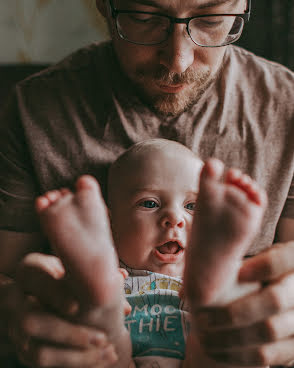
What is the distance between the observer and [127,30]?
120 cm

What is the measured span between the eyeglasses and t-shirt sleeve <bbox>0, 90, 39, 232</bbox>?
43 centimetres

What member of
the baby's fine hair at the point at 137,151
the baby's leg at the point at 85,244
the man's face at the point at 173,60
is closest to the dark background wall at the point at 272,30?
the man's face at the point at 173,60

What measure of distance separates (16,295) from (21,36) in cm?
190

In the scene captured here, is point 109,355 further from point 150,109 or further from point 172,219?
point 150,109

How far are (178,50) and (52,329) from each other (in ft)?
2.56

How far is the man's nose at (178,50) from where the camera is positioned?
1.14 m

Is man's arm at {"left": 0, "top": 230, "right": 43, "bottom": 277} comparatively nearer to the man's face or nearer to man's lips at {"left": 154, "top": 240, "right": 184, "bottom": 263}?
man's lips at {"left": 154, "top": 240, "right": 184, "bottom": 263}

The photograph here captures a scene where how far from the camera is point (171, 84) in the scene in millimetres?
1237

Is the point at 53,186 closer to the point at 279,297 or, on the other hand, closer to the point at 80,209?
the point at 80,209

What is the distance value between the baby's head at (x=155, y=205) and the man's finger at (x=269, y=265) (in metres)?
0.39

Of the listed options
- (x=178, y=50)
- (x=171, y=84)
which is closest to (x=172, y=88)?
(x=171, y=84)

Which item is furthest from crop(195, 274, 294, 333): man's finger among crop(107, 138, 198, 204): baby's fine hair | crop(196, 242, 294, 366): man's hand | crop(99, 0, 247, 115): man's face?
crop(99, 0, 247, 115): man's face

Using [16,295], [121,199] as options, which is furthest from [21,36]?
[16,295]

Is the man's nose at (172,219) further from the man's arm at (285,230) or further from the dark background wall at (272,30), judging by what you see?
the dark background wall at (272,30)
